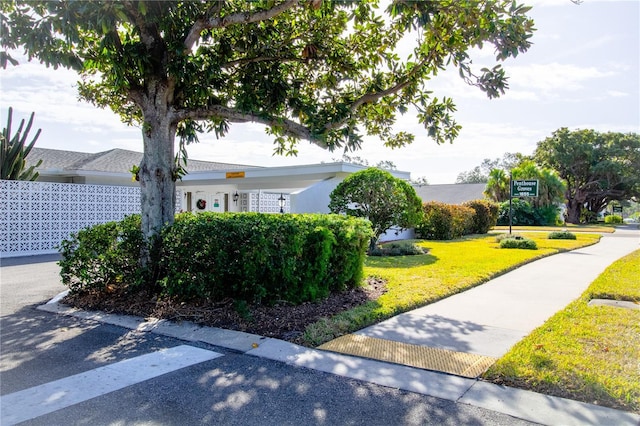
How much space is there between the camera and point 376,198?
528 inches

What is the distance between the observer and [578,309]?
6.12m

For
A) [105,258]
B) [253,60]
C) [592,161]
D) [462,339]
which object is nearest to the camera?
[462,339]

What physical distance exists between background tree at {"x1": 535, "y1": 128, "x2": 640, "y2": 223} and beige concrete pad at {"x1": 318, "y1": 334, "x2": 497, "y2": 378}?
1873 inches

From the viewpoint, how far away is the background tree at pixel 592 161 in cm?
4400

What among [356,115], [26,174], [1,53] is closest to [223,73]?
[356,115]

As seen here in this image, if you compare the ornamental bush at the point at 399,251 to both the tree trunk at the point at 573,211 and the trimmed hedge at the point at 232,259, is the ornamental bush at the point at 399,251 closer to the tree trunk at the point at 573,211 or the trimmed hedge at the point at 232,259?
the trimmed hedge at the point at 232,259

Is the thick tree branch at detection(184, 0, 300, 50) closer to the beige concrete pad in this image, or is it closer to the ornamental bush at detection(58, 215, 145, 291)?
the ornamental bush at detection(58, 215, 145, 291)

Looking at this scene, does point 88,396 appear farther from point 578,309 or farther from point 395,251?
point 395,251

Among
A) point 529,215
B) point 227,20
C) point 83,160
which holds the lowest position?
point 529,215

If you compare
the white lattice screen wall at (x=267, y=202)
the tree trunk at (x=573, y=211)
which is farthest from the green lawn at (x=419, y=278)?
the tree trunk at (x=573, y=211)

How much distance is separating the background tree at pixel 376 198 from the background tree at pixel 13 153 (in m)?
10.5

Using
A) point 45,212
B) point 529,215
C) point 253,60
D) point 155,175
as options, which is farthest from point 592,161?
point 155,175

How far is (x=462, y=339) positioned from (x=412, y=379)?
1.42 meters

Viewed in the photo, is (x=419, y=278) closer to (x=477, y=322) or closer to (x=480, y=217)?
(x=477, y=322)
